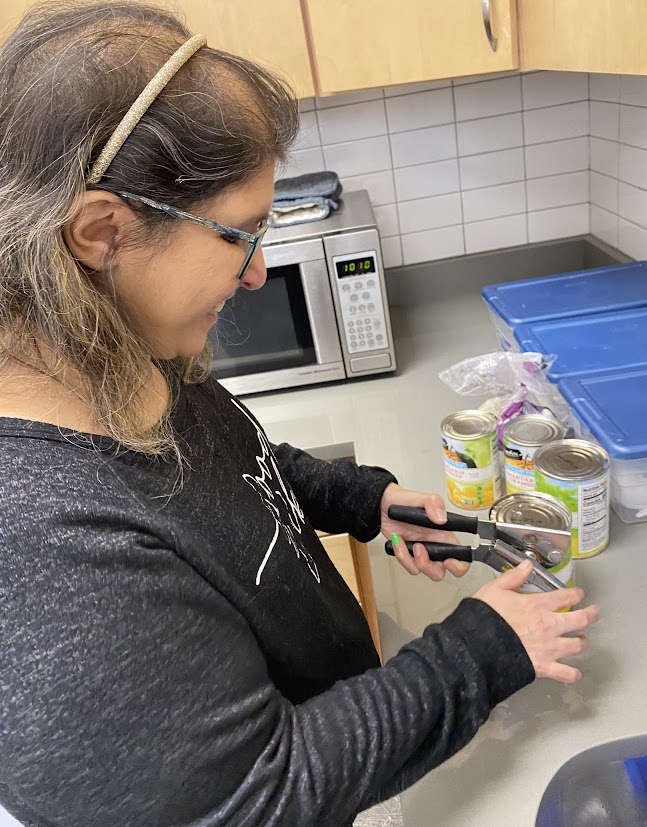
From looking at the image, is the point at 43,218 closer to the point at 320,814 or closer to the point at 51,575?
the point at 51,575

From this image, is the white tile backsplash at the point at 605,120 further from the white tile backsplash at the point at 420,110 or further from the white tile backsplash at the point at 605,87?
the white tile backsplash at the point at 420,110

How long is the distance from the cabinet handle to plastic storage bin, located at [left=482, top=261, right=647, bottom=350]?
43 cm

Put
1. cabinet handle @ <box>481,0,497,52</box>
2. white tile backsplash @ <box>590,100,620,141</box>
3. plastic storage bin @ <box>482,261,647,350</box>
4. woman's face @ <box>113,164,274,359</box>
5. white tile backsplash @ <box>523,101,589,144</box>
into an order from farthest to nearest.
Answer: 1. white tile backsplash @ <box>523,101,589,144</box>
2. white tile backsplash @ <box>590,100,620,141</box>
3. plastic storage bin @ <box>482,261,647,350</box>
4. cabinet handle @ <box>481,0,497,52</box>
5. woman's face @ <box>113,164,274,359</box>

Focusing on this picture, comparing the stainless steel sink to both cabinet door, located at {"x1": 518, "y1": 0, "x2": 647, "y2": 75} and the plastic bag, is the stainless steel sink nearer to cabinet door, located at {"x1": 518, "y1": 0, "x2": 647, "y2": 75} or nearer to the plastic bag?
the plastic bag

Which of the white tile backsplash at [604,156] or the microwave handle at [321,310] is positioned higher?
the white tile backsplash at [604,156]

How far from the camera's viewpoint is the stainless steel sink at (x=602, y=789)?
57cm

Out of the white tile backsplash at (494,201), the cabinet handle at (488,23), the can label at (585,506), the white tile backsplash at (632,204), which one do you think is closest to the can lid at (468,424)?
the can label at (585,506)

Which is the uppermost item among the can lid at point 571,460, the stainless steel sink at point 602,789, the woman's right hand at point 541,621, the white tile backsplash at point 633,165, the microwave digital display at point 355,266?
the white tile backsplash at point 633,165

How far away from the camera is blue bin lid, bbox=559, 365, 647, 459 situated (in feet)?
2.64

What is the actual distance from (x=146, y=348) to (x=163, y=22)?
0.75ft

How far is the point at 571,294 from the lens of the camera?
1.25 meters

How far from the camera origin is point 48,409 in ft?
1.37

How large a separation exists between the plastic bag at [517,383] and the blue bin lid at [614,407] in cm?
5

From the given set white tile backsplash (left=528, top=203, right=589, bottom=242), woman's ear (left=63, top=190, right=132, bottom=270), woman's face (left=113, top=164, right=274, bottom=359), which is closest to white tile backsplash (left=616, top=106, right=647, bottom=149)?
white tile backsplash (left=528, top=203, right=589, bottom=242)
